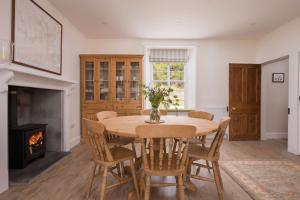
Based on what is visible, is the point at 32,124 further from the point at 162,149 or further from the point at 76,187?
the point at 162,149

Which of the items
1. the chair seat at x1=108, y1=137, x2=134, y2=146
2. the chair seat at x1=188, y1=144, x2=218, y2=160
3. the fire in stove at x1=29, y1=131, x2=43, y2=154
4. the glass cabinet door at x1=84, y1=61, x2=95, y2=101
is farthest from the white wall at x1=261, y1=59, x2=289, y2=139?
the fire in stove at x1=29, y1=131, x2=43, y2=154

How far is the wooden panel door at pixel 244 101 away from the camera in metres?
5.13

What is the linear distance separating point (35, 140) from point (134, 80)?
2.45 metres

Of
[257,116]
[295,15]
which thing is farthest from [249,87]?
[295,15]

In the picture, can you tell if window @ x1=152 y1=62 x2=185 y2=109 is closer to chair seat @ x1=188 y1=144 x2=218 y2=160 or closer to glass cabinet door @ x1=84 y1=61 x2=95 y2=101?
glass cabinet door @ x1=84 y1=61 x2=95 y2=101

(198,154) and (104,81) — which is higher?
(104,81)

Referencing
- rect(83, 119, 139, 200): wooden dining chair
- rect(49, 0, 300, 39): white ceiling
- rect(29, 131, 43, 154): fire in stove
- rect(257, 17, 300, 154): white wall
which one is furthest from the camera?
rect(257, 17, 300, 154): white wall

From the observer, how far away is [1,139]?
2.32 metres

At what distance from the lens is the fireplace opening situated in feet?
9.72

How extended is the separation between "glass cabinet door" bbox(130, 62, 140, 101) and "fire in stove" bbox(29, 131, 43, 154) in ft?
6.95

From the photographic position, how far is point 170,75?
18.5ft

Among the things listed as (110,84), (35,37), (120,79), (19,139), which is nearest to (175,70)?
(120,79)

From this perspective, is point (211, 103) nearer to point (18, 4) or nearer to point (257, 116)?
point (257, 116)

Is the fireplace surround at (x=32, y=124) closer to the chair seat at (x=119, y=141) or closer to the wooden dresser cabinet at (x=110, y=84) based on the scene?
the wooden dresser cabinet at (x=110, y=84)
